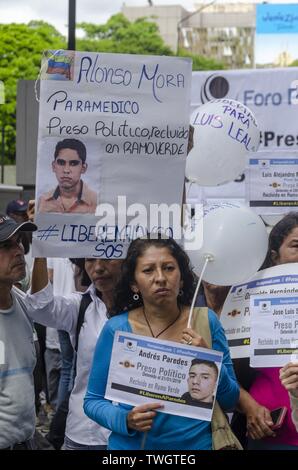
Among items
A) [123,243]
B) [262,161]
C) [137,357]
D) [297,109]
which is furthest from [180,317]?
[297,109]

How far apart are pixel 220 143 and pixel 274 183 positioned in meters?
0.38

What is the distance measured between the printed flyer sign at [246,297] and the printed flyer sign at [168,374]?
0.43 meters

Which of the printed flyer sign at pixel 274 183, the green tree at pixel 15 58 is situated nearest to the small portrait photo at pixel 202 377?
the printed flyer sign at pixel 274 183

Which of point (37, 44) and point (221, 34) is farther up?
point (221, 34)

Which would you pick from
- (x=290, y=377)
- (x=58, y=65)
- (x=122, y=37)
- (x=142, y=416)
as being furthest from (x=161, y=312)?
(x=122, y=37)

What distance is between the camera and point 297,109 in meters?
8.16

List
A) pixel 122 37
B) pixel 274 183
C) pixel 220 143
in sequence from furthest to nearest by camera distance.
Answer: pixel 122 37, pixel 220 143, pixel 274 183

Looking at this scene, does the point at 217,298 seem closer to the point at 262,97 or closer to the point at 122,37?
the point at 262,97

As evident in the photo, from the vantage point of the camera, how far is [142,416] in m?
3.51

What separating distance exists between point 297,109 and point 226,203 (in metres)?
4.19

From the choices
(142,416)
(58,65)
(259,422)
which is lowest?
(259,422)

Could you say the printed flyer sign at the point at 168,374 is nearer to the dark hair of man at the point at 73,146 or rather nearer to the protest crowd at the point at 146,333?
the protest crowd at the point at 146,333

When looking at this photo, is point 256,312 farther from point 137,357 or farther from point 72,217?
point 72,217
